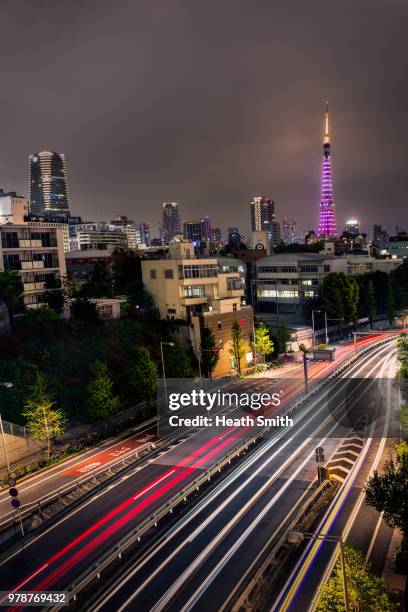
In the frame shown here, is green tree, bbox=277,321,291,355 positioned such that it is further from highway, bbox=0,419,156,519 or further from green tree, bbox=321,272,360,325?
highway, bbox=0,419,156,519

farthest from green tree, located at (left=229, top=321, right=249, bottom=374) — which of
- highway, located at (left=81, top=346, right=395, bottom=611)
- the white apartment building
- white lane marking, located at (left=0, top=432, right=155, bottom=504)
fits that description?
highway, located at (left=81, top=346, right=395, bottom=611)

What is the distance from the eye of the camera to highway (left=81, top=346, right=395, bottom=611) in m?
A: 17.5

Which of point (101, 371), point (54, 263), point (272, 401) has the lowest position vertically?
point (272, 401)

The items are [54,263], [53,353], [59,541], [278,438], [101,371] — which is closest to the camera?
[59,541]

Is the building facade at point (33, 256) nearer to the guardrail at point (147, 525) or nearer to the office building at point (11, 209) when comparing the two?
the office building at point (11, 209)

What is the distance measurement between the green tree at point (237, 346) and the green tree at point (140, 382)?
15.2 m

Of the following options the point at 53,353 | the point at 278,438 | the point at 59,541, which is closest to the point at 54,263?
the point at 53,353

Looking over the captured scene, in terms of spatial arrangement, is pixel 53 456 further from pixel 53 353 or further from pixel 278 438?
pixel 278 438

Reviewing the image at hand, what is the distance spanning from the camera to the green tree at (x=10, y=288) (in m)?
43.3

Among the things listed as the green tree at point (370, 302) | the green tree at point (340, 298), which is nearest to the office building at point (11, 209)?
the green tree at point (340, 298)

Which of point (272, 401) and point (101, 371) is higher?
point (101, 371)

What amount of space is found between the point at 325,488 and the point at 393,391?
22096 mm

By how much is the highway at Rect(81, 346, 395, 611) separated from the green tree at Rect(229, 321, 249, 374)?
21.8m

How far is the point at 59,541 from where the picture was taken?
71.8 feet
